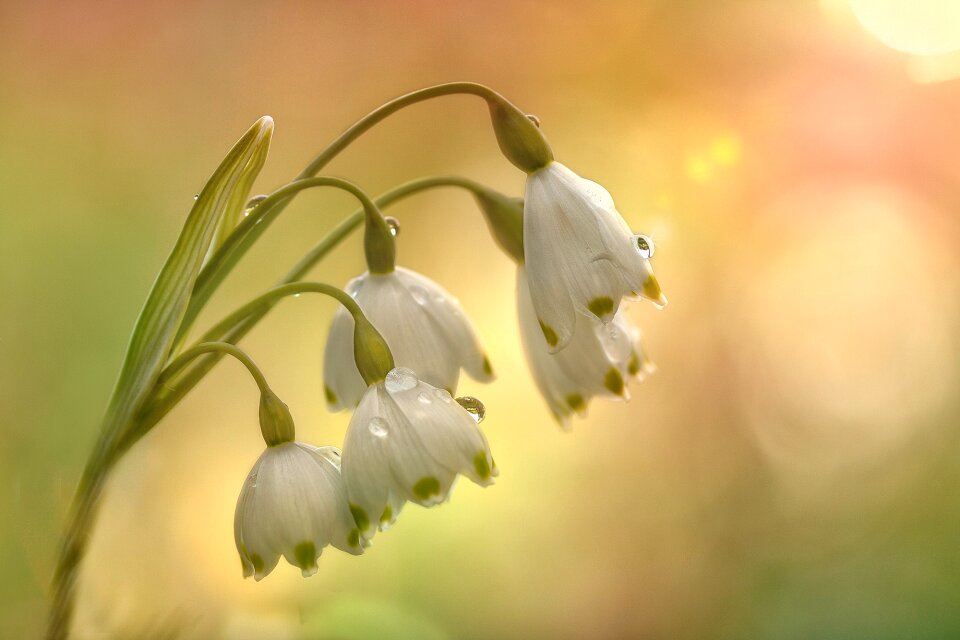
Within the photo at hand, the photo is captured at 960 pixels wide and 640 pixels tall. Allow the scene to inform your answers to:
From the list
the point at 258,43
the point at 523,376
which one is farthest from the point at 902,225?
the point at 258,43

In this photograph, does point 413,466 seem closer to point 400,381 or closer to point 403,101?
point 400,381

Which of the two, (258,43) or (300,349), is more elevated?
(258,43)

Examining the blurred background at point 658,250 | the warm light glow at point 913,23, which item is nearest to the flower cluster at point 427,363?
the blurred background at point 658,250

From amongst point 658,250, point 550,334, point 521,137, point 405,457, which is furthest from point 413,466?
point 658,250

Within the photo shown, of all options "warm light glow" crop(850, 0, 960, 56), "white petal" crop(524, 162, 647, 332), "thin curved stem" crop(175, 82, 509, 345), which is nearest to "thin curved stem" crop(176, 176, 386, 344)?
"thin curved stem" crop(175, 82, 509, 345)

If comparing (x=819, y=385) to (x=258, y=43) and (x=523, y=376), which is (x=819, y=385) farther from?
(x=258, y=43)

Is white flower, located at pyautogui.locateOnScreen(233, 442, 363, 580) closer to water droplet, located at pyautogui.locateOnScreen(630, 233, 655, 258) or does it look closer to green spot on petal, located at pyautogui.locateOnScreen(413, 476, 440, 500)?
green spot on petal, located at pyautogui.locateOnScreen(413, 476, 440, 500)
